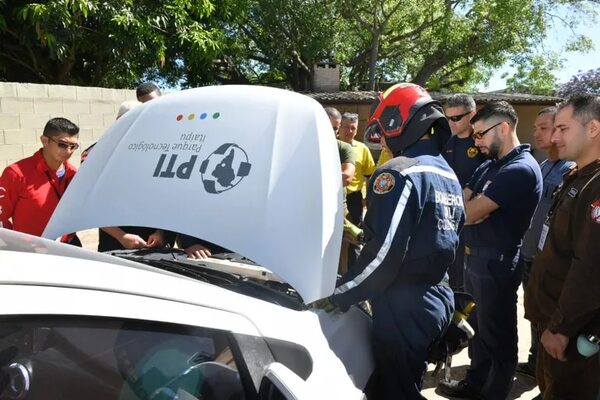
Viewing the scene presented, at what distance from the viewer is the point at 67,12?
1000cm

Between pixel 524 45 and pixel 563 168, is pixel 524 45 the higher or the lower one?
the higher one

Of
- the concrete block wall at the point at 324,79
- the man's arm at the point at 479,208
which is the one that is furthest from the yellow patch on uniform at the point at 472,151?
the concrete block wall at the point at 324,79

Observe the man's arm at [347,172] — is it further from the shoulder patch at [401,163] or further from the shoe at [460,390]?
the shoulder patch at [401,163]

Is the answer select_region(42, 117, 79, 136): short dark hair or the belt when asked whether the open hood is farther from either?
the belt

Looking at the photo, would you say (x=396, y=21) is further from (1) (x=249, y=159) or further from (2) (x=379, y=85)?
(1) (x=249, y=159)

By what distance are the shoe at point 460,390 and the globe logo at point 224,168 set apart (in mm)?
2189

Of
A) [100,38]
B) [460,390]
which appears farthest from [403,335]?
[100,38]

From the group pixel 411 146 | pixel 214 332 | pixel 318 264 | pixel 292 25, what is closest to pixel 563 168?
pixel 411 146

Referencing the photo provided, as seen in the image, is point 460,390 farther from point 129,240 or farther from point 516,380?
point 129,240

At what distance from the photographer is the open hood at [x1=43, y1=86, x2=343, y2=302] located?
1804 mm

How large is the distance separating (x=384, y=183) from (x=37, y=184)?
2.34 m

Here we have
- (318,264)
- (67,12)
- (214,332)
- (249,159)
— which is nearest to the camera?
(214,332)

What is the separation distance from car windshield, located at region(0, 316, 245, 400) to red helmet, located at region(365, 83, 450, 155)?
1369mm

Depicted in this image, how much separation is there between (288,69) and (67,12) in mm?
9354
